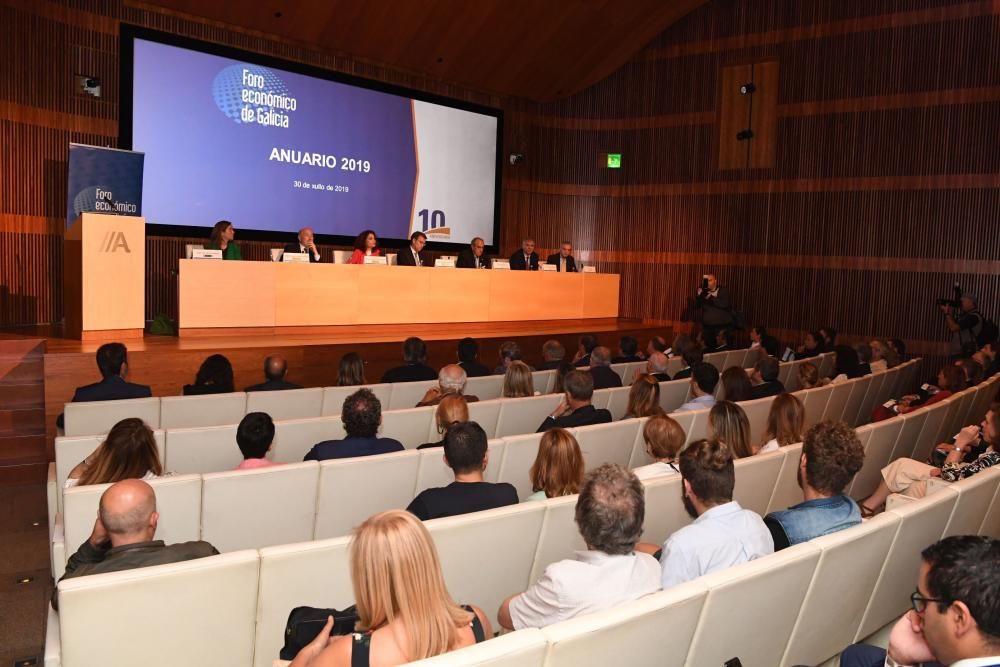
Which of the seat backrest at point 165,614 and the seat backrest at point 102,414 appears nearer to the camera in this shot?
the seat backrest at point 165,614

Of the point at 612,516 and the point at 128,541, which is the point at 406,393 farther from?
the point at 612,516

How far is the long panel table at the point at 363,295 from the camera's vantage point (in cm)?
792

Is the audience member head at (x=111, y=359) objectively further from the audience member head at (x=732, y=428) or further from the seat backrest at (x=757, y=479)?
the seat backrest at (x=757, y=479)

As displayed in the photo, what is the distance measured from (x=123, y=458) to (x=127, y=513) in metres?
0.82

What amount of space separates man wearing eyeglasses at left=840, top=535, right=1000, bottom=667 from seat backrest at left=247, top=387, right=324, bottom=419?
13.1ft

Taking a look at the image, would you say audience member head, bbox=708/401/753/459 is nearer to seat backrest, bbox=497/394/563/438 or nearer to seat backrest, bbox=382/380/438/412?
seat backrest, bbox=497/394/563/438

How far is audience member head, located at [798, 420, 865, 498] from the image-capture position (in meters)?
2.90

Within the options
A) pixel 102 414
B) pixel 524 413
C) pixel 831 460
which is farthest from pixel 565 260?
pixel 831 460

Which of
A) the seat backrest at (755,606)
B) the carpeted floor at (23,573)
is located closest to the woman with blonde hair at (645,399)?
the seat backrest at (755,606)

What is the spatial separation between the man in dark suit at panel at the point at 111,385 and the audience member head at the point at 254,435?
2.00 m

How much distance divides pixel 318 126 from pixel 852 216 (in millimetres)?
7583

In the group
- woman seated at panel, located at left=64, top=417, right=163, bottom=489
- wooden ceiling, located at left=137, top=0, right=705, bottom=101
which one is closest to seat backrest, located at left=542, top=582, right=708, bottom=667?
woman seated at panel, located at left=64, top=417, right=163, bottom=489

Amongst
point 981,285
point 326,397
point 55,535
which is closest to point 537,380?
point 326,397

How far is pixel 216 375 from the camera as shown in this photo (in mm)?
5648
